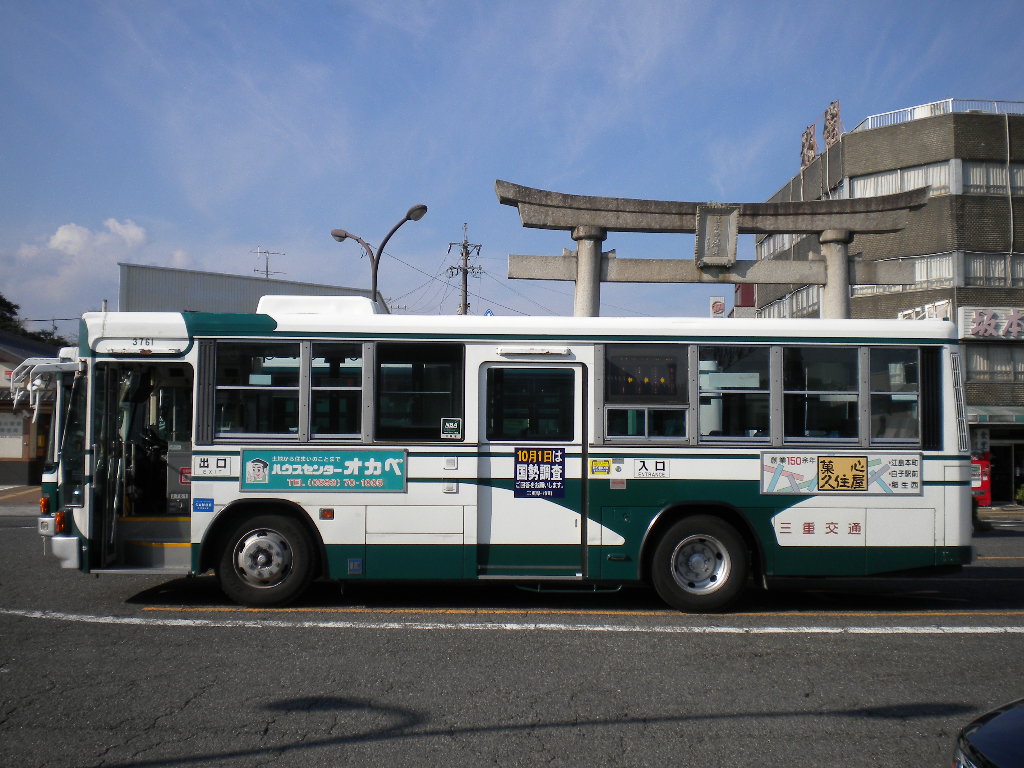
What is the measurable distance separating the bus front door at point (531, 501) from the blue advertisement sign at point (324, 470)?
0.90 meters

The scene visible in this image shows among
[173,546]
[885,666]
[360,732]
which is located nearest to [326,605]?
[173,546]

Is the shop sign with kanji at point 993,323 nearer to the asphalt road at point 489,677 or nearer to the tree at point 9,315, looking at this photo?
the asphalt road at point 489,677

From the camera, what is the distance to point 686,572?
26.4 ft

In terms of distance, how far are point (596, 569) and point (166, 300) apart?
3058 centimetres

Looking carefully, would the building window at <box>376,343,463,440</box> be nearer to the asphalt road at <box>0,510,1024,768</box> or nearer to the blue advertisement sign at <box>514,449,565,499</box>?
the blue advertisement sign at <box>514,449,565,499</box>

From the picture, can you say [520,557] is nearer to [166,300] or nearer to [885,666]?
[885,666]

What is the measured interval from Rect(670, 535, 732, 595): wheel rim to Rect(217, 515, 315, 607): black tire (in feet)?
12.1

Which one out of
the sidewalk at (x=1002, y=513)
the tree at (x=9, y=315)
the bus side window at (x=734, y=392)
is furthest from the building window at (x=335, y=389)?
the tree at (x=9, y=315)

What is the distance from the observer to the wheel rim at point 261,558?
315 inches

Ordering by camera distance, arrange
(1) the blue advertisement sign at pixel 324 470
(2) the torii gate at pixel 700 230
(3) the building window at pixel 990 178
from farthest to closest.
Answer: (3) the building window at pixel 990 178 → (2) the torii gate at pixel 700 230 → (1) the blue advertisement sign at pixel 324 470

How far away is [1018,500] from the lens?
2742 centimetres

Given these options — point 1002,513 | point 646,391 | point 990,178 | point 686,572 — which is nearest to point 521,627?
point 686,572

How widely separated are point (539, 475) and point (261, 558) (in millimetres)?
2905

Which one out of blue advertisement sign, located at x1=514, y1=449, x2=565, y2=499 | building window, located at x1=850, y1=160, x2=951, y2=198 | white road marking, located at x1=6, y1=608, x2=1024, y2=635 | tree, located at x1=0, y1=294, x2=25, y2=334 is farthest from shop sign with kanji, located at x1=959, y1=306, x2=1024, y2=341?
tree, located at x1=0, y1=294, x2=25, y2=334
